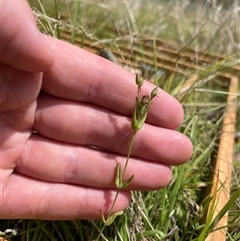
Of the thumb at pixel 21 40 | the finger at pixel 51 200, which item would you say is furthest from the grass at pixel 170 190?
the thumb at pixel 21 40

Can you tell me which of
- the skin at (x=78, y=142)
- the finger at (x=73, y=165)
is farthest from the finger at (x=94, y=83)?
the finger at (x=73, y=165)

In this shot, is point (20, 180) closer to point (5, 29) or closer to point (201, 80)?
point (5, 29)

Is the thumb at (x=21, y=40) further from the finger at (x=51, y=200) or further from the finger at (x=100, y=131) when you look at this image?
the finger at (x=51, y=200)

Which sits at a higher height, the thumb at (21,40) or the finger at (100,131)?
the thumb at (21,40)

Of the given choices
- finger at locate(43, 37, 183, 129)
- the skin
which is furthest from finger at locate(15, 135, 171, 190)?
finger at locate(43, 37, 183, 129)

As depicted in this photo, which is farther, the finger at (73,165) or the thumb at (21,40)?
the finger at (73,165)

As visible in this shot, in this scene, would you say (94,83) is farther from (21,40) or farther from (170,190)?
(170,190)

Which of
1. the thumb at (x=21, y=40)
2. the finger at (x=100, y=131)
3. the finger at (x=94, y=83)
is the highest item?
the thumb at (x=21, y=40)
